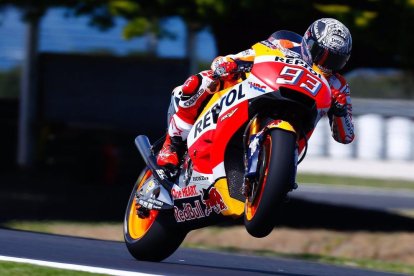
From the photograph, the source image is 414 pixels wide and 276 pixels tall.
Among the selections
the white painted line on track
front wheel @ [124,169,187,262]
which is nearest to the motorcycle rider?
front wheel @ [124,169,187,262]

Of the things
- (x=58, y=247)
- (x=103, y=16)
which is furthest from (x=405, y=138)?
(x=58, y=247)

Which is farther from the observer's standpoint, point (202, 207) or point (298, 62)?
point (202, 207)

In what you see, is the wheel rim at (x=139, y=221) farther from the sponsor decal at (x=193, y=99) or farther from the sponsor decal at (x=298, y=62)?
the sponsor decal at (x=298, y=62)

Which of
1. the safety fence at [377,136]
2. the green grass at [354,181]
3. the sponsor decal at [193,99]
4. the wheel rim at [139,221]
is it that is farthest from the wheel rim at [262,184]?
the safety fence at [377,136]

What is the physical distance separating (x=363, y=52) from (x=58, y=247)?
24.0 feet

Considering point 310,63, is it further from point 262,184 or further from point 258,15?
point 258,15

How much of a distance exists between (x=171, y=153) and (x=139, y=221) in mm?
649

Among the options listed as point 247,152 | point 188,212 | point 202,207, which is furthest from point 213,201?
point 247,152

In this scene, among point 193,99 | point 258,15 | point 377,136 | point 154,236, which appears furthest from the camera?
point 377,136

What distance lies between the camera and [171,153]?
769 cm

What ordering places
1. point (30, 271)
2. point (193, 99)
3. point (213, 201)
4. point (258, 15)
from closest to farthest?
point (30, 271) → point (213, 201) → point (193, 99) → point (258, 15)

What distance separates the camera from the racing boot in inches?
301

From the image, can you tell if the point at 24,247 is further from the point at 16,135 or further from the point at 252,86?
the point at 16,135

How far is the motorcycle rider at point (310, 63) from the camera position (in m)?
6.98
